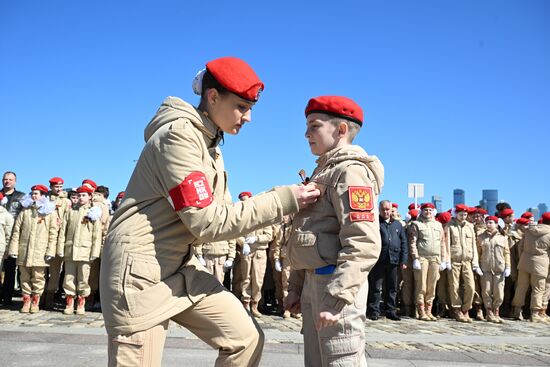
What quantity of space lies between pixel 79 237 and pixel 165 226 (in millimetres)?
7403

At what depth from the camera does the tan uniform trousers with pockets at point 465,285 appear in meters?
11.2

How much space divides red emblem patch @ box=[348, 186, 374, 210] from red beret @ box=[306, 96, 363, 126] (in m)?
0.48

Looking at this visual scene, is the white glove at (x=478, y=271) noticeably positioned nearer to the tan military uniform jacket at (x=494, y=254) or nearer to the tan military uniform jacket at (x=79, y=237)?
the tan military uniform jacket at (x=494, y=254)

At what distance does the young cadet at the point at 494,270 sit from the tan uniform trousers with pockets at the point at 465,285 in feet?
1.37

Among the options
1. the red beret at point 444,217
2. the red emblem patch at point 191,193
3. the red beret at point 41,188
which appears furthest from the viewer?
the red beret at point 444,217

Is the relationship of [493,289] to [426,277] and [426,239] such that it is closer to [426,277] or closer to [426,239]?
[426,277]

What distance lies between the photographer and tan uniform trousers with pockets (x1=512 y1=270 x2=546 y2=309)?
11617 millimetres

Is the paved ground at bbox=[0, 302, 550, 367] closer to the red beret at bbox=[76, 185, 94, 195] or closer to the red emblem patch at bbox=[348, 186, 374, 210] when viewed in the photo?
the red beret at bbox=[76, 185, 94, 195]

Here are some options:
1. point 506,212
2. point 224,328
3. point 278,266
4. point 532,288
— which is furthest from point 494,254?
point 224,328

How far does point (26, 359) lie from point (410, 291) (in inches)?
318

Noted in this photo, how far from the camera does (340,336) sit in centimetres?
284

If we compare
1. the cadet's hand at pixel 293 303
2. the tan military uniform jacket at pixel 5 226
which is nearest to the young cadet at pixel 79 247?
the tan military uniform jacket at pixel 5 226

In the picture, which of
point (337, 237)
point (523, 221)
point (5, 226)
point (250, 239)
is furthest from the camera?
point (523, 221)

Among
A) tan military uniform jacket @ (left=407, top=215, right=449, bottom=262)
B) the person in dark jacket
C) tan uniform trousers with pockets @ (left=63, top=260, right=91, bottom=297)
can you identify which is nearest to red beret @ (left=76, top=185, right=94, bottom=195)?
tan uniform trousers with pockets @ (left=63, top=260, right=91, bottom=297)
